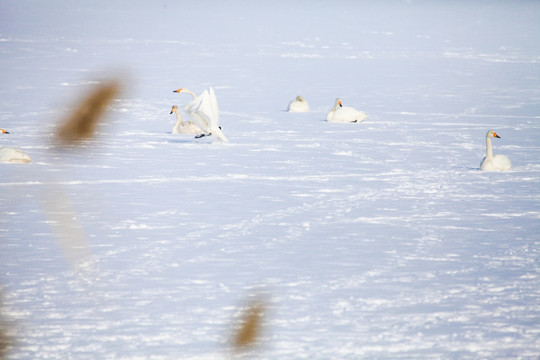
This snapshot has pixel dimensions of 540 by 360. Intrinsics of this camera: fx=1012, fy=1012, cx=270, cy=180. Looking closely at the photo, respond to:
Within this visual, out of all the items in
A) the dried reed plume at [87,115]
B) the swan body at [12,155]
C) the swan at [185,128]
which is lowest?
the dried reed plume at [87,115]

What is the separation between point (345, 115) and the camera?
51.6ft

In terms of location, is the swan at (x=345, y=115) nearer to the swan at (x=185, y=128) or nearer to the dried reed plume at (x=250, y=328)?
the swan at (x=185, y=128)

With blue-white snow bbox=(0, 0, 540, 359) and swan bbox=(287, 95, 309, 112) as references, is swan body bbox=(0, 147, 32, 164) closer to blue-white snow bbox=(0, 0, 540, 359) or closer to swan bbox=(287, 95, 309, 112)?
blue-white snow bbox=(0, 0, 540, 359)

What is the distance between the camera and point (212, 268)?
6898 mm

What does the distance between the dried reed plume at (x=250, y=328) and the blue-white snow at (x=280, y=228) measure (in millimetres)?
65

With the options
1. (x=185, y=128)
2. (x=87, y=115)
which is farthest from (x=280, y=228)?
(x=87, y=115)

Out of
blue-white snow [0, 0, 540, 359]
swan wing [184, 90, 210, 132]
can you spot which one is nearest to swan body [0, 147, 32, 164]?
blue-white snow [0, 0, 540, 359]

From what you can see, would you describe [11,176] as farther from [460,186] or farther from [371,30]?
[371,30]

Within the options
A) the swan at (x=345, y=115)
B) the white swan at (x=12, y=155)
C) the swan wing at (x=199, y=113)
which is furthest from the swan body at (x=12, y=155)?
the swan at (x=345, y=115)

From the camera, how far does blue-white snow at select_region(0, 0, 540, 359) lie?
556 cm

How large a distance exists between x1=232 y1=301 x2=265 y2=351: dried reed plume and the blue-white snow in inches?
2.6

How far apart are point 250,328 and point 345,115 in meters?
10.4

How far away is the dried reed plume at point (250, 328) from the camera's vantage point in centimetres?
535

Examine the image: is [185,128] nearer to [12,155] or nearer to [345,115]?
[345,115]
